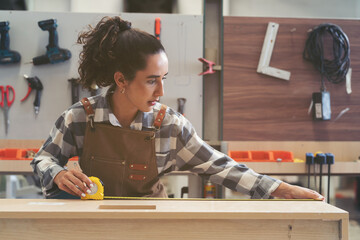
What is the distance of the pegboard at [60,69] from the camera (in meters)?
2.59

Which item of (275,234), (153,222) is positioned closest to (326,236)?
(275,234)

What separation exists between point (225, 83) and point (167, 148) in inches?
53.3

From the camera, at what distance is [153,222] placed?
0.84m

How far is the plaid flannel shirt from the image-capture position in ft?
4.25

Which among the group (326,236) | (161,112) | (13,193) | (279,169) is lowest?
(13,193)

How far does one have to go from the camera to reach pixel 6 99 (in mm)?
2582

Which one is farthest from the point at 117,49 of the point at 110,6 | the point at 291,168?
the point at 110,6

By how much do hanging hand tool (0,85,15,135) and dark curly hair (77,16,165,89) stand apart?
58.7 inches

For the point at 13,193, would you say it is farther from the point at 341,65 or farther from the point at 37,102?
the point at 341,65

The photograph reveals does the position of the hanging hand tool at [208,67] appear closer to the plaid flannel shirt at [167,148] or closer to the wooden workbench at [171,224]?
the plaid flannel shirt at [167,148]

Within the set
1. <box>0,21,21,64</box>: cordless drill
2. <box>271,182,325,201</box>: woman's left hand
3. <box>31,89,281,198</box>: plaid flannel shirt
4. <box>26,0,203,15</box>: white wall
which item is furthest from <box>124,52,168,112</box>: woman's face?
<box>26,0,203,15</box>: white wall

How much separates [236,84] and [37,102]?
1.48 metres

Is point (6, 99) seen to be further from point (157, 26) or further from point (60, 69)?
point (157, 26)

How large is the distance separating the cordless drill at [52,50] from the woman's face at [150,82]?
1.45 m
